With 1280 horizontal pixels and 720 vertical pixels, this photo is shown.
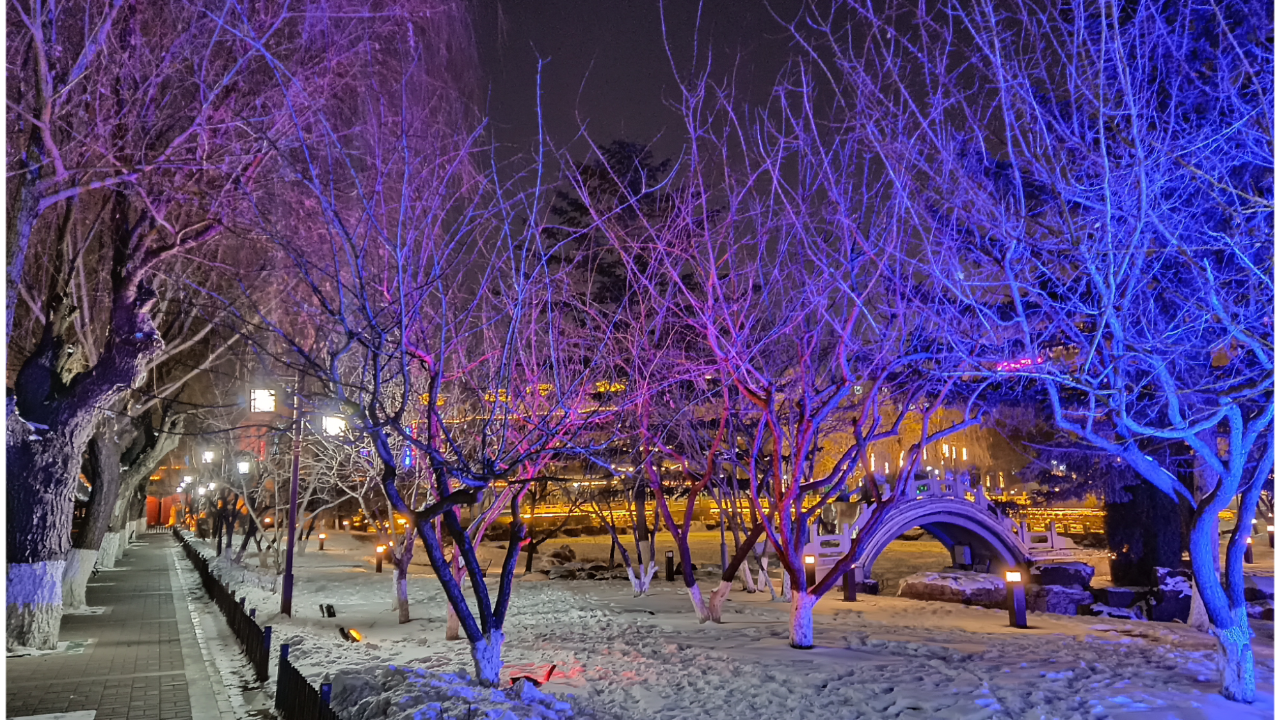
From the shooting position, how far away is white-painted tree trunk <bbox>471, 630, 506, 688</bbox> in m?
8.94

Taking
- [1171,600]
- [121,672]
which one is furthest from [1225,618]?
[1171,600]

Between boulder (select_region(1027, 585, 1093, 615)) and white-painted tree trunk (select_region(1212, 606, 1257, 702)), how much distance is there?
16.4 m

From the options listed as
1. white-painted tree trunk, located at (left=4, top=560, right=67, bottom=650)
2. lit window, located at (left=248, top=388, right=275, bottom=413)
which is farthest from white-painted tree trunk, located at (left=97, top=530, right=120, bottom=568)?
white-painted tree trunk, located at (left=4, top=560, right=67, bottom=650)

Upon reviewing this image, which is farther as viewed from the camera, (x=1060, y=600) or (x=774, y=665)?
(x=1060, y=600)

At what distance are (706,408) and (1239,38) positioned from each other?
11139mm

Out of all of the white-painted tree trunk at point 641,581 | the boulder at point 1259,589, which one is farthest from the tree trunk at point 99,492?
the boulder at point 1259,589

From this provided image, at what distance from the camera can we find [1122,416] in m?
8.08

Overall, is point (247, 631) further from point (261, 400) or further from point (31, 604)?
point (261, 400)

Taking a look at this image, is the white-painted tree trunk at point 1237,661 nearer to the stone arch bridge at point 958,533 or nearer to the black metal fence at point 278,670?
the black metal fence at point 278,670

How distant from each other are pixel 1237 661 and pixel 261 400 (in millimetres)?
16141

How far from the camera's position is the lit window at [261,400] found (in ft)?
54.8

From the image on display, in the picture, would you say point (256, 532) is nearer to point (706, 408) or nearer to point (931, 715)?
point (706, 408)

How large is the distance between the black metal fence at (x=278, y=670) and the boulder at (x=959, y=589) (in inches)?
698

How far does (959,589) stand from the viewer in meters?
23.4
